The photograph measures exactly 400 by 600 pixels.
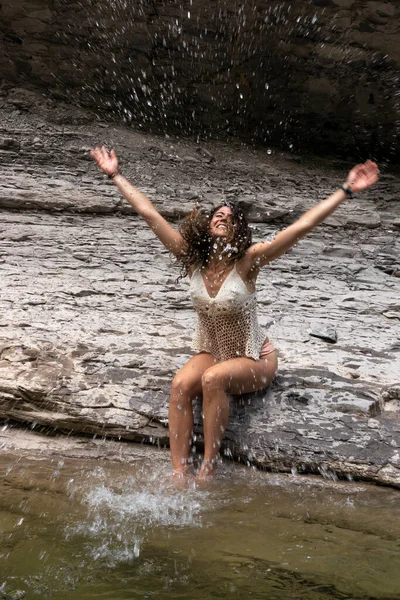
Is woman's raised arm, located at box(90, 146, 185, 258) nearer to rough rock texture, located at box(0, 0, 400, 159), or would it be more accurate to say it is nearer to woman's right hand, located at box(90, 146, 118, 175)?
woman's right hand, located at box(90, 146, 118, 175)

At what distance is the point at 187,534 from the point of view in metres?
2.59

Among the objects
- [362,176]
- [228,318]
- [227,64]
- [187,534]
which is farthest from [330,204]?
[227,64]

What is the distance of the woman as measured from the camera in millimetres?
3281

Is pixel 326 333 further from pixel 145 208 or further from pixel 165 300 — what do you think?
pixel 145 208

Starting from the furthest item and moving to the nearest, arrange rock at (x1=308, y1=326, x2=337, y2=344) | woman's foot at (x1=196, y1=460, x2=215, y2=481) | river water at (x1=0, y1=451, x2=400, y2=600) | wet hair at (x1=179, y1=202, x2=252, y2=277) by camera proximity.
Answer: rock at (x1=308, y1=326, x2=337, y2=344) → wet hair at (x1=179, y1=202, x2=252, y2=277) → woman's foot at (x1=196, y1=460, x2=215, y2=481) → river water at (x1=0, y1=451, x2=400, y2=600)

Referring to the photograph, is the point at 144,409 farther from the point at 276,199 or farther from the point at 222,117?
the point at 222,117

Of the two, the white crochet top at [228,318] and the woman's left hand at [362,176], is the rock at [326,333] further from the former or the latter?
the woman's left hand at [362,176]

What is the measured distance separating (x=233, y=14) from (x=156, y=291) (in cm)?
329

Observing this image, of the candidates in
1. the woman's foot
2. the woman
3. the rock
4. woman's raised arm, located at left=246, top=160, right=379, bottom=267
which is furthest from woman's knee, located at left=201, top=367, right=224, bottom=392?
the rock

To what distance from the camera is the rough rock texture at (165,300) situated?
3.58 m

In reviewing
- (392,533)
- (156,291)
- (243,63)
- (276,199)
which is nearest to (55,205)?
(156,291)

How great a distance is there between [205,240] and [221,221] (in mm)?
133

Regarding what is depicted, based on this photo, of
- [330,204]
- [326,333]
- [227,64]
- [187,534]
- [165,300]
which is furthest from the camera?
[227,64]

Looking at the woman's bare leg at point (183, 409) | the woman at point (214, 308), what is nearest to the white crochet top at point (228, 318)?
the woman at point (214, 308)
